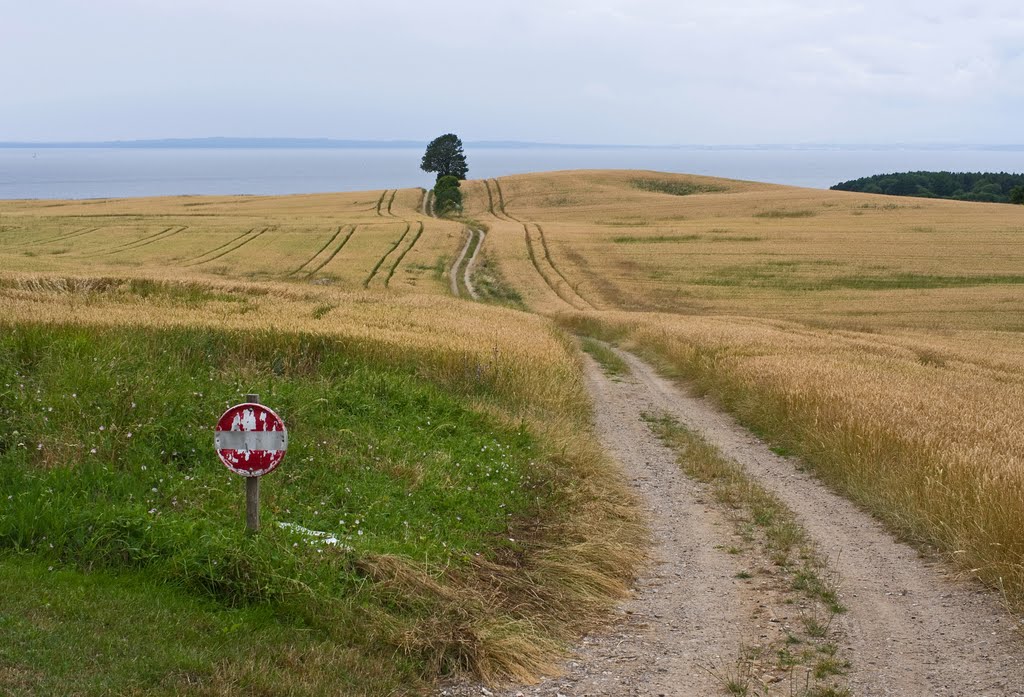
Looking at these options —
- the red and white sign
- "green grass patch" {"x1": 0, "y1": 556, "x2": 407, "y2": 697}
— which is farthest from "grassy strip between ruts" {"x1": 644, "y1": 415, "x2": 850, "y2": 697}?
the red and white sign

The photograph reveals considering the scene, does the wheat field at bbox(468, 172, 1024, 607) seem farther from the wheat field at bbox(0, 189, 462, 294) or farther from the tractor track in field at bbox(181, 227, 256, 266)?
the tractor track in field at bbox(181, 227, 256, 266)

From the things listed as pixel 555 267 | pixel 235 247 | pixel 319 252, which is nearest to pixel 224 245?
pixel 235 247

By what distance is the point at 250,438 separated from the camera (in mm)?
6488

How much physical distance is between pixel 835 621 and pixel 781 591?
719mm

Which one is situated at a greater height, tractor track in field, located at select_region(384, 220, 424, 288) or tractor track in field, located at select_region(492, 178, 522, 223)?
tractor track in field, located at select_region(492, 178, 522, 223)

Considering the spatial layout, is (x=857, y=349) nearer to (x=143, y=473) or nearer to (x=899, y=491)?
(x=899, y=491)

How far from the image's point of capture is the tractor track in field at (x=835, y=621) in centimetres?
604

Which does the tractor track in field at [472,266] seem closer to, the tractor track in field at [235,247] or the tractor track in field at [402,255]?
the tractor track in field at [402,255]

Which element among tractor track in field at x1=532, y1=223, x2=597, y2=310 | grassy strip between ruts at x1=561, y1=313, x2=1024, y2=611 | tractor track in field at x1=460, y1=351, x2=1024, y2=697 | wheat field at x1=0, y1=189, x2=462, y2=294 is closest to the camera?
tractor track in field at x1=460, y1=351, x2=1024, y2=697

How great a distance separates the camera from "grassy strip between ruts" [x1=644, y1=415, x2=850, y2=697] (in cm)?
610

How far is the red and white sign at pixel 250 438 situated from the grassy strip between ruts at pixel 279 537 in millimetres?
646

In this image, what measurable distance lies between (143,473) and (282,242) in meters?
54.0

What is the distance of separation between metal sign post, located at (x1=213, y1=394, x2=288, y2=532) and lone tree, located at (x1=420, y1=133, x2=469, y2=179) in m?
111

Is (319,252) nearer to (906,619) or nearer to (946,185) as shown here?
(906,619)
